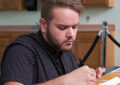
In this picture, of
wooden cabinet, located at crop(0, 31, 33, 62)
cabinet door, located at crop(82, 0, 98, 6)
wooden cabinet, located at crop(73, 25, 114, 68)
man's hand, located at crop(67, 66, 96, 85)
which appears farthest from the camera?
wooden cabinet, located at crop(0, 31, 33, 62)

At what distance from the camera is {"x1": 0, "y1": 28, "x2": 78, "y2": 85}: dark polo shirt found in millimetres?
1063

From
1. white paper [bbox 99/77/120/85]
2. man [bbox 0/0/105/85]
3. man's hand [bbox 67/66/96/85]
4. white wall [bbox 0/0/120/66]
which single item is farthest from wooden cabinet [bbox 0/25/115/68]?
man's hand [bbox 67/66/96/85]

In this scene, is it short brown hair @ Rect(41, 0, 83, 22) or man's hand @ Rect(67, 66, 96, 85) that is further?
short brown hair @ Rect(41, 0, 83, 22)

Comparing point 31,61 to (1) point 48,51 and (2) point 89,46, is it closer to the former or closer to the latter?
(1) point 48,51

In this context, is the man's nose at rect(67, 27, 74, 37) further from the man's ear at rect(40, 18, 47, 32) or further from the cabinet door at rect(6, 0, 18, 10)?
the cabinet door at rect(6, 0, 18, 10)

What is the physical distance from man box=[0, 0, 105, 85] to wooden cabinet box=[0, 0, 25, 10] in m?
4.61

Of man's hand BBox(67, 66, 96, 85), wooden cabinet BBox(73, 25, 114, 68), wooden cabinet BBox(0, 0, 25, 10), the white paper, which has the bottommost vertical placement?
wooden cabinet BBox(73, 25, 114, 68)

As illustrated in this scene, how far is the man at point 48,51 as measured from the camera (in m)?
1.00

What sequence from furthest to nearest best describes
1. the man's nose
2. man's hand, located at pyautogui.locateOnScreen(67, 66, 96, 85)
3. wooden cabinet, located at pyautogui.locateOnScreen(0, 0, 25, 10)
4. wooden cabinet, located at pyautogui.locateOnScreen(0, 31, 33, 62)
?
wooden cabinet, located at pyautogui.locateOnScreen(0, 0, 25, 10), wooden cabinet, located at pyautogui.locateOnScreen(0, 31, 33, 62), the man's nose, man's hand, located at pyautogui.locateOnScreen(67, 66, 96, 85)

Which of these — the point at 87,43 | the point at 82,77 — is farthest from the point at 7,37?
the point at 82,77

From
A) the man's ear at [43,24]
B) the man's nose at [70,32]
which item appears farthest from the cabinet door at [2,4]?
the man's nose at [70,32]

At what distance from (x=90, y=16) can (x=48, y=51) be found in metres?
4.56

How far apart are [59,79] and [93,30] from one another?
14.2 feet

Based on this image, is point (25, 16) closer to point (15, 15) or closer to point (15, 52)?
point (15, 15)
